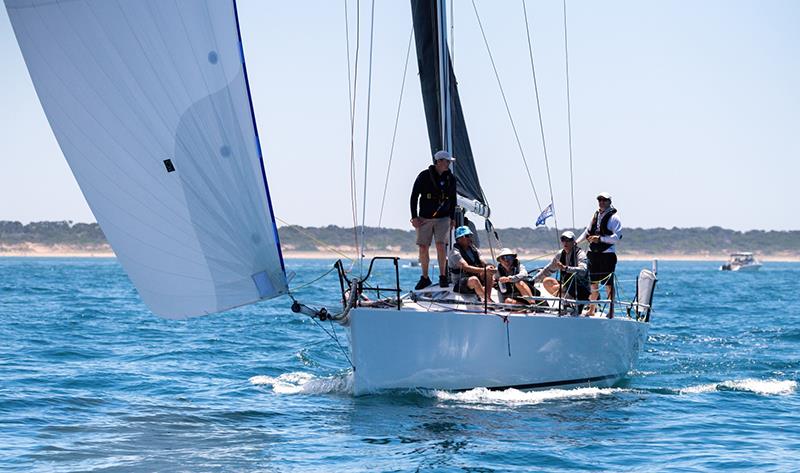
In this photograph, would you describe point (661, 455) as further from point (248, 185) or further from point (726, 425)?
point (248, 185)

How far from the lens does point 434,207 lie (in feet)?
39.1

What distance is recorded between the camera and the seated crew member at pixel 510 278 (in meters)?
11.8

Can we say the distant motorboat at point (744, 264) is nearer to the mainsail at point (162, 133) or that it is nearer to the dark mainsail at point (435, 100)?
the dark mainsail at point (435, 100)

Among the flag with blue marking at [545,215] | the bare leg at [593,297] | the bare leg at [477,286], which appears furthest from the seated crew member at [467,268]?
the flag with blue marking at [545,215]

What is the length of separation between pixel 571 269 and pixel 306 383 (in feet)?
11.2

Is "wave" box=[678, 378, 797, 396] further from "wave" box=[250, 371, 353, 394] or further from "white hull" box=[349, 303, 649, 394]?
"wave" box=[250, 371, 353, 394]

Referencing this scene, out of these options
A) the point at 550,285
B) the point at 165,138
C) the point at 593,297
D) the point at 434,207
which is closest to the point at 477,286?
the point at 434,207

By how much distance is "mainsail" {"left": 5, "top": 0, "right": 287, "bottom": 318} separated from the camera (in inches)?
350

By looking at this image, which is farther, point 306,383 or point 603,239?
point 306,383

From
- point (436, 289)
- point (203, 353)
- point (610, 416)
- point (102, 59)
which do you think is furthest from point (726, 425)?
point (203, 353)

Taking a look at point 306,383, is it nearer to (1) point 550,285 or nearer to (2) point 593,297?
(1) point 550,285

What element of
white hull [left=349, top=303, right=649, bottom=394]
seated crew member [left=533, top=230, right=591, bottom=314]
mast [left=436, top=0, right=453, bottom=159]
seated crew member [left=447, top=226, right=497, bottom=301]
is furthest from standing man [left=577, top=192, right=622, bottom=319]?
mast [left=436, top=0, right=453, bottom=159]

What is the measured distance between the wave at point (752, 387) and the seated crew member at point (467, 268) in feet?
9.37

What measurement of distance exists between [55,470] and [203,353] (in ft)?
26.6
